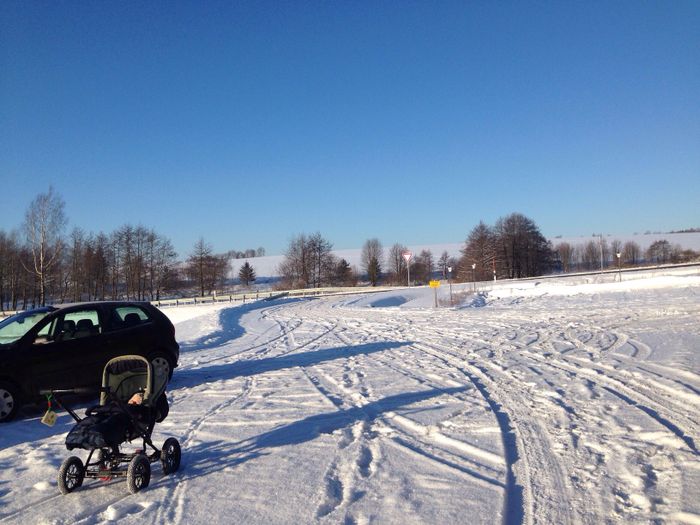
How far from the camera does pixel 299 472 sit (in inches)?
190

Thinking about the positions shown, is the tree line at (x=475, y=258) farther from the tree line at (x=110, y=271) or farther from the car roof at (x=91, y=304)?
the car roof at (x=91, y=304)

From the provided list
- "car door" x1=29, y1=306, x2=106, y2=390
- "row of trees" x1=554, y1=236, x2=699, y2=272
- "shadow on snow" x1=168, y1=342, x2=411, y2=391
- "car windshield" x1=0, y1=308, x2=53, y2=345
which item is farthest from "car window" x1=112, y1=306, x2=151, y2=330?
"row of trees" x1=554, y1=236, x2=699, y2=272

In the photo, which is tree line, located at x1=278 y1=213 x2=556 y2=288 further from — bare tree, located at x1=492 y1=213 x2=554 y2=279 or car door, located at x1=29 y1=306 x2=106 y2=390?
car door, located at x1=29 y1=306 x2=106 y2=390

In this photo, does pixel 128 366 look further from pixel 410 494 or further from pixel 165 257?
pixel 165 257

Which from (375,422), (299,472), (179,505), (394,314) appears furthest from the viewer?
(394,314)

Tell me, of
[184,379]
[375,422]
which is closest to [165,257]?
[184,379]

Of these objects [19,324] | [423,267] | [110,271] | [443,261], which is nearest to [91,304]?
[19,324]

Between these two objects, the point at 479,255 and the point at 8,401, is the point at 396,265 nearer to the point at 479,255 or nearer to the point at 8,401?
the point at 479,255

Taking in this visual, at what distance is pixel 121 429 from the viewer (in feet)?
14.5

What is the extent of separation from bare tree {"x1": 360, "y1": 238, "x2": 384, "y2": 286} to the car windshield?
251 ft

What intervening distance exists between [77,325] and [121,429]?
4630mm

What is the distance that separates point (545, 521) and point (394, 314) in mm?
20052

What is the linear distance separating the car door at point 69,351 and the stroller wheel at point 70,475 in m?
3.71

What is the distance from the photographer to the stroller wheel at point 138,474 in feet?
14.3
